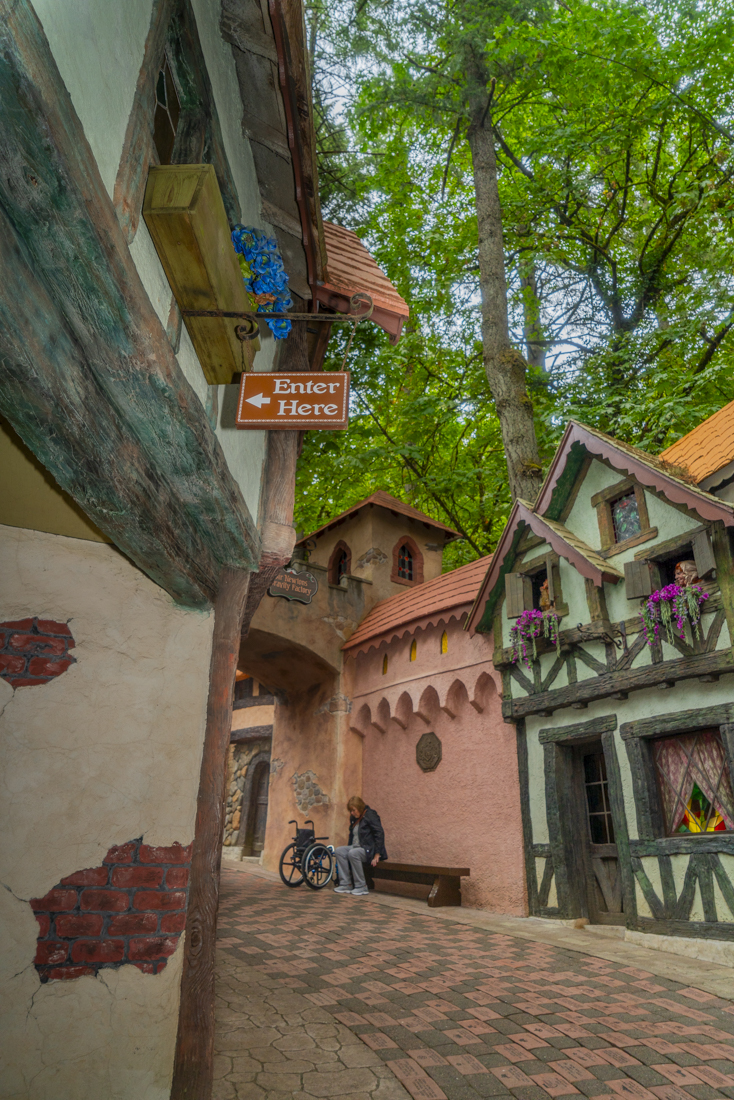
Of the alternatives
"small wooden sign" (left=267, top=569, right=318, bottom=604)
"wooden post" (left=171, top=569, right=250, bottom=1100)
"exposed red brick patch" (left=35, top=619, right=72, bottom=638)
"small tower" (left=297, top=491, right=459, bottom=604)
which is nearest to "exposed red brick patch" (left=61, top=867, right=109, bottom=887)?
"wooden post" (left=171, top=569, right=250, bottom=1100)

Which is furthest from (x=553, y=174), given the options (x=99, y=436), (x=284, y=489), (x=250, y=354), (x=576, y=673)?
(x=99, y=436)

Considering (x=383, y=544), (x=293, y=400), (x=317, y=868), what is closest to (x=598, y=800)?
(x=317, y=868)

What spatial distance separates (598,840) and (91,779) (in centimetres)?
670

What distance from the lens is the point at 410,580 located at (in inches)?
589

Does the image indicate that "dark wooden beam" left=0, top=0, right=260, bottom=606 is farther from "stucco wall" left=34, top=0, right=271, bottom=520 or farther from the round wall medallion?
the round wall medallion

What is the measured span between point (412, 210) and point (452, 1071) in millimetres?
16052

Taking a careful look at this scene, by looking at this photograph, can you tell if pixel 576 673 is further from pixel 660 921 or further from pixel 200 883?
pixel 200 883

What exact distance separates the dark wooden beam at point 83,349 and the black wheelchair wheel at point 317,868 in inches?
337

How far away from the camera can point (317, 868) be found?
35.5 feet

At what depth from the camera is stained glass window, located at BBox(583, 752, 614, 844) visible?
8141 mm

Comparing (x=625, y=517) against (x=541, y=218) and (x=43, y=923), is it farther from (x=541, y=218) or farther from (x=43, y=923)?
(x=541, y=218)

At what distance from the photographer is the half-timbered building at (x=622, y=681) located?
6.87 m

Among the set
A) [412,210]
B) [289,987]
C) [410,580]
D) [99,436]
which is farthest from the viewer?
[412,210]

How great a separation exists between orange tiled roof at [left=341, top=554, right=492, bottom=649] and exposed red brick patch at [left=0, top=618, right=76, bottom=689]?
7449mm
